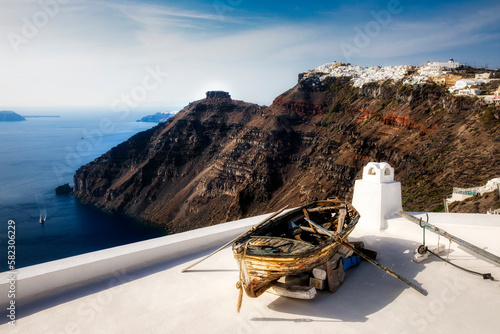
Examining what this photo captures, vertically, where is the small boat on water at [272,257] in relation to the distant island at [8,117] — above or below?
below

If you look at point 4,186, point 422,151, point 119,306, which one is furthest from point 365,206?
point 4,186

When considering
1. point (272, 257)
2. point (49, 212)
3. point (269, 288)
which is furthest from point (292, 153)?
point (272, 257)

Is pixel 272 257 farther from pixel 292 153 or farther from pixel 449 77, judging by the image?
pixel 292 153

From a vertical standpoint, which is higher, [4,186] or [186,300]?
[186,300]

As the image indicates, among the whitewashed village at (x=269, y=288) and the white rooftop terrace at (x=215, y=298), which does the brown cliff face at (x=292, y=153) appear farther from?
the white rooftop terrace at (x=215, y=298)

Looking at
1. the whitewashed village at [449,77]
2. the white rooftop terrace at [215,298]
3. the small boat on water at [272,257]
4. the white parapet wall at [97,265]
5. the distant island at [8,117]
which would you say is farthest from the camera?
the distant island at [8,117]

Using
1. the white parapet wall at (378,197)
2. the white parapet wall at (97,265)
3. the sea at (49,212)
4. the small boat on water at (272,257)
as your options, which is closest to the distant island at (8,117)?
the sea at (49,212)

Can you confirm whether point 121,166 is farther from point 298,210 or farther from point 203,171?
point 298,210
